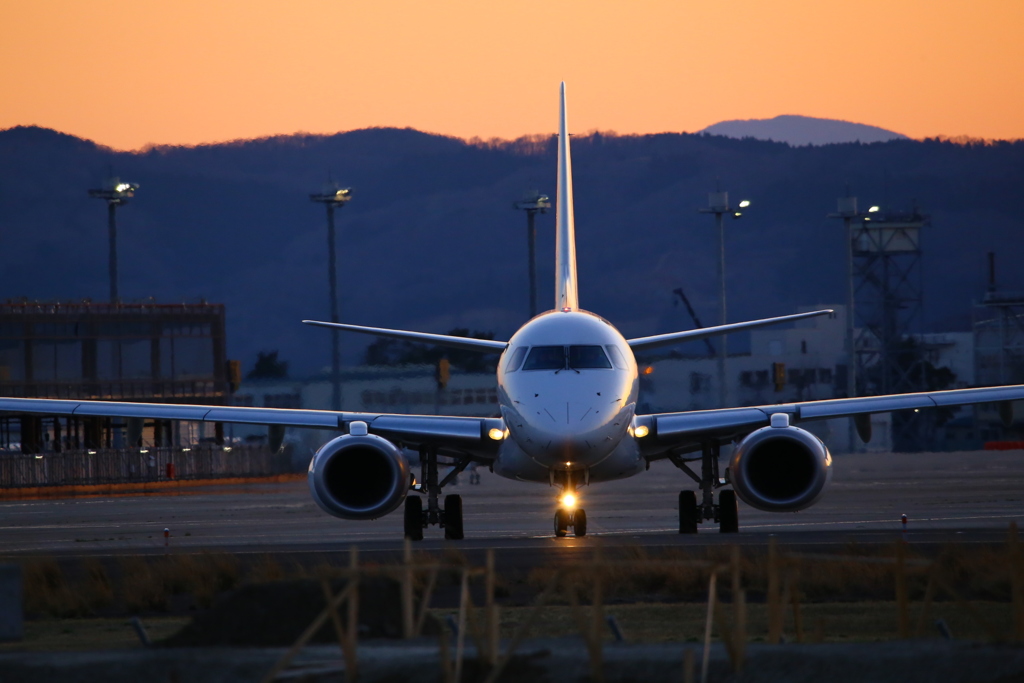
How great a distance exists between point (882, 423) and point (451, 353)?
25886 millimetres

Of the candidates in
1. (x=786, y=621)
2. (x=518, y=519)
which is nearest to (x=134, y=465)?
(x=518, y=519)

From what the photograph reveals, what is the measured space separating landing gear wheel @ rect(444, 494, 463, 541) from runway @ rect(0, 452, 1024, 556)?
454 mm

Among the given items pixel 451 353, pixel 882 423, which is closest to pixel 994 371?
pixel 882 423

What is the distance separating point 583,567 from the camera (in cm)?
1062

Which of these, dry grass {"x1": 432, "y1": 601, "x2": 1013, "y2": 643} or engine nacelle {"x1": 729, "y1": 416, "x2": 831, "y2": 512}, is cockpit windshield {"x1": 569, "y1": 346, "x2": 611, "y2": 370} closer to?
engine nacelle {"x1": 729, "y1": 416, "x2": 831, "y2": 512}

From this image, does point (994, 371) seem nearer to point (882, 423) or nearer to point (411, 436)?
point (882, 423)

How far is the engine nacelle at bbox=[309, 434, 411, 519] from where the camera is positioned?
24250mm

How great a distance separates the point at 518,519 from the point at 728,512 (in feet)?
25.0

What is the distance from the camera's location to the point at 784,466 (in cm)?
2445

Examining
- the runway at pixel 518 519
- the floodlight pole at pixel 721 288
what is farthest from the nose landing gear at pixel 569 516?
the floodlight pole at pixel 721 288

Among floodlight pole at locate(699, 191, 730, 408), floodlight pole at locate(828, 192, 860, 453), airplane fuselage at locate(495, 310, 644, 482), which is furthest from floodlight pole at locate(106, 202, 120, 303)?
airplane fuselage at locate(495, 310, 644, 482)

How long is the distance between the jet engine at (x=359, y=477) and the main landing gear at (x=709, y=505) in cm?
495

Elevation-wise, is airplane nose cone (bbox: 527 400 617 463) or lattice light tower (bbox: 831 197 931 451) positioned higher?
lattice light tower (bbox: 831 197 931 451)

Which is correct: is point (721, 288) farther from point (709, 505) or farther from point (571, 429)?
point (571, 429)
